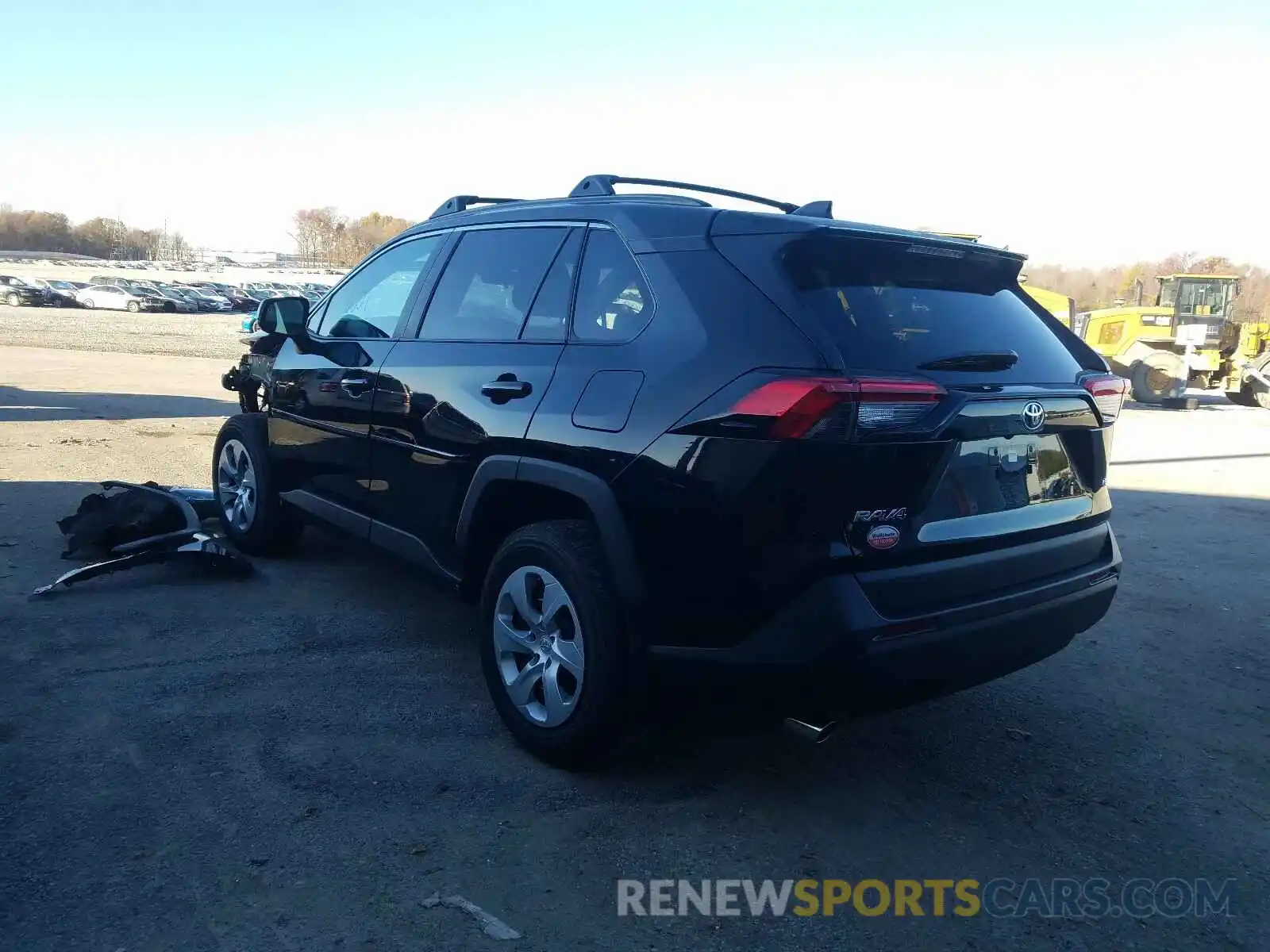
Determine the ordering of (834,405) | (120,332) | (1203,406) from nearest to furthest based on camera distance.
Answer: (834,405) → (1203,406) → (120,332)

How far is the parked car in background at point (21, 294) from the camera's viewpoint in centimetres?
5041

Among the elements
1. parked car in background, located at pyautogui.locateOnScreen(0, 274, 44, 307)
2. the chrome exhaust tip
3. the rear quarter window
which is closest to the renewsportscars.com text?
the chrome exhaust tip

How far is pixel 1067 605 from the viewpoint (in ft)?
10.5

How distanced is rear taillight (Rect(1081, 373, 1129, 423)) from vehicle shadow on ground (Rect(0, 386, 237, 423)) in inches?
429

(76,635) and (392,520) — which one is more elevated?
(392,520)

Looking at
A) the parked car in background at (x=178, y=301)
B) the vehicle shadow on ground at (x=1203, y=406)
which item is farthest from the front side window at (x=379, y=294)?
the parked car in background at (x=178, y=301)

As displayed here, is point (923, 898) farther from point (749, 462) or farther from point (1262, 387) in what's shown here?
point (1262, 387)

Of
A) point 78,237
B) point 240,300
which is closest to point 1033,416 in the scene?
point 240,300

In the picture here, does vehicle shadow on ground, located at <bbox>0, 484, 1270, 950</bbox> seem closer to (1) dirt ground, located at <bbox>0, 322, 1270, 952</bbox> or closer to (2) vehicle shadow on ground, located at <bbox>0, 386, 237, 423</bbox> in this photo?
(1) dirt ground, located at <bbox>0, 322, 1270, 952</bbox>

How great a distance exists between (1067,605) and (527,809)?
1832 mm

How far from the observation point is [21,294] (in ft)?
166

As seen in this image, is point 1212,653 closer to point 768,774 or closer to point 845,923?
point 768,774

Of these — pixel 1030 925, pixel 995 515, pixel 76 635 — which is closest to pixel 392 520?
pixel 76 635

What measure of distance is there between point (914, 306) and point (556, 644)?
1.57 meters
